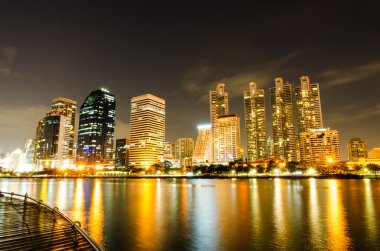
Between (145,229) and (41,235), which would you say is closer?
(41,235)

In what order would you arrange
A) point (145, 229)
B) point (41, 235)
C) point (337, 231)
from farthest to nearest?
point (145, 229)
point (337, 231)
point (41, 235)

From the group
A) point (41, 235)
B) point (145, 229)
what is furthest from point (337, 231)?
point (41, 235)

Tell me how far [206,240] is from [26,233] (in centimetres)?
1598

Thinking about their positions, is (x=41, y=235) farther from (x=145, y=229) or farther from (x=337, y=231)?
(x=337, y=231)

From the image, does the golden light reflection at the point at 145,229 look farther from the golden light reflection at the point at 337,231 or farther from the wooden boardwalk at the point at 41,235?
the golden light reflection at the point at 337,231

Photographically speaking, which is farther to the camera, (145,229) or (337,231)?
(145,229)

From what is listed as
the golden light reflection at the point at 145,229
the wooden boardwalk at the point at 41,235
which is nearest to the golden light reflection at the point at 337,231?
the golden light reflection at the point at 145,229

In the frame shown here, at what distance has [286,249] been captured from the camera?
2486 centimetres

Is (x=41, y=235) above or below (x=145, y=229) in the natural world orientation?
above

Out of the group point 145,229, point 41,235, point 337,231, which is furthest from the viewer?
point 145,229

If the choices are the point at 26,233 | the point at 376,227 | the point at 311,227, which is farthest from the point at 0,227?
the point at 376,227

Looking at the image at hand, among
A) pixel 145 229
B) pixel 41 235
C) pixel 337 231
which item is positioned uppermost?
pixel 41 235

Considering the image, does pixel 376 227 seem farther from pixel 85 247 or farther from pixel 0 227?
pixel 0 227

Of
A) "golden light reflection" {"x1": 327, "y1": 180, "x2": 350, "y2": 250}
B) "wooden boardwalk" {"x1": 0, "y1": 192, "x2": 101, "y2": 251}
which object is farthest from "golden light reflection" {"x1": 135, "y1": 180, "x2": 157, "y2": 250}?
"golden light reflection" {"x1": 327, "y1": 180, "x2": 350, "y2": 250}
